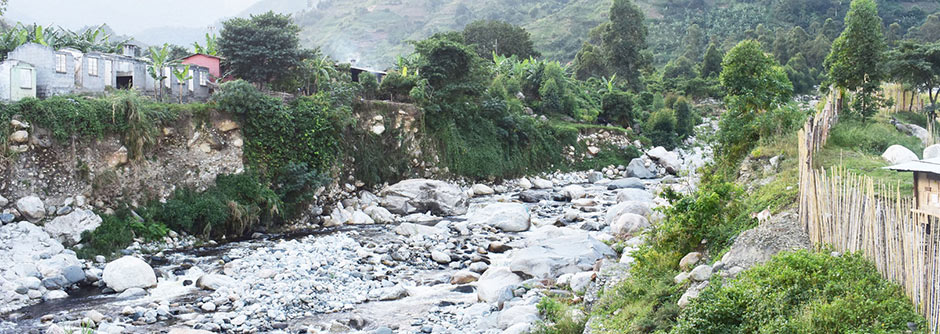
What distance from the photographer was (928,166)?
7.71 m

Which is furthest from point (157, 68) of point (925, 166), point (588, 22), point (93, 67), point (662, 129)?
point (588, 22)

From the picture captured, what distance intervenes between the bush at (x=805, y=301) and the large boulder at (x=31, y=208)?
1396 centimetres

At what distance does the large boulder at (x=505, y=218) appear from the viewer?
19188 millimetres

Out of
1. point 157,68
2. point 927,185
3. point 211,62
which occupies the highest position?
point 211,62

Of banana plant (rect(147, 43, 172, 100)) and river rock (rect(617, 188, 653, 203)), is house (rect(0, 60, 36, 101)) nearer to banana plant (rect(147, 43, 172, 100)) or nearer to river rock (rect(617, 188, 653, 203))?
banana plant (rect(147, 43, 172, 100))

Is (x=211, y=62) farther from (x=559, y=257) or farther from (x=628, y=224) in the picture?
(x=559, y=257)

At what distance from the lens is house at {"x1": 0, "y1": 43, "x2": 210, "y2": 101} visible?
1802 centimetres

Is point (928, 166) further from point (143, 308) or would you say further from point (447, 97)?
point (447, 97)

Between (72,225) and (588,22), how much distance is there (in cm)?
8632

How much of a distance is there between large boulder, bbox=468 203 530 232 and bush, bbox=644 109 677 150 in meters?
22.6

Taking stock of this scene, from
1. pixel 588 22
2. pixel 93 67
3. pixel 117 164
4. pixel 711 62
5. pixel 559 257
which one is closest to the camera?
pixel 559 257

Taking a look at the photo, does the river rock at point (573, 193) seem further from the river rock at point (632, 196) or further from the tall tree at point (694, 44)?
the tall tree at point (694, 44)

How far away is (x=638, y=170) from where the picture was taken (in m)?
33.4

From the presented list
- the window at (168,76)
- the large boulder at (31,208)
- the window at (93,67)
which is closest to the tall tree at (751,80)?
the large boulder at (31,208)
